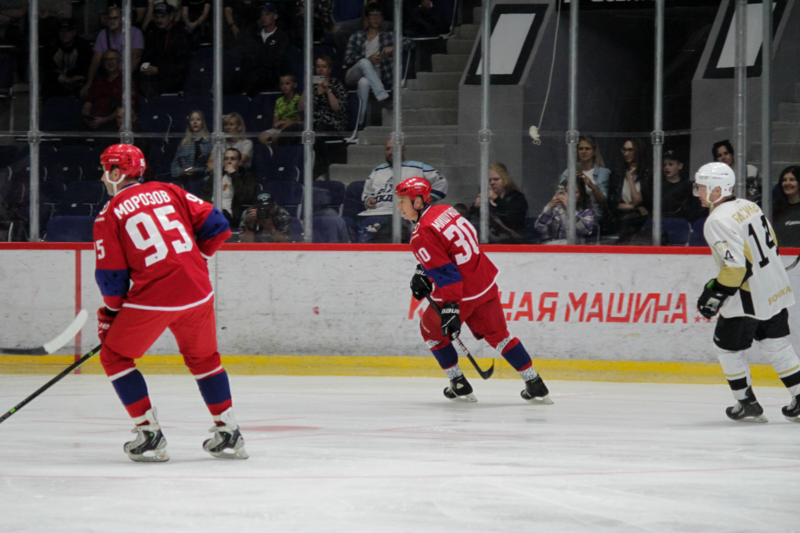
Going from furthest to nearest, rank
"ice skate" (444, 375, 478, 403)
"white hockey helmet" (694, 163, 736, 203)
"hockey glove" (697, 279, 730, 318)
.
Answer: "ice skate" (444, 375, 478, 403), "white hockey helmet" (694, 163, 736, 203), "hockey glove" (697, 279, 730, 318)

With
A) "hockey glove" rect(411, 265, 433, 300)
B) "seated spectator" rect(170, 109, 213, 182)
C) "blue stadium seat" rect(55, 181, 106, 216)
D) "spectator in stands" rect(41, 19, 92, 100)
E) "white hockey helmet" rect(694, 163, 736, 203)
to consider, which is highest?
"spectator in stands" rect(41, 19, 92, 100)

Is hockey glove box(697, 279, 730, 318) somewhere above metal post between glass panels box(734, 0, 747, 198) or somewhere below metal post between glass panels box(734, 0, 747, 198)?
below

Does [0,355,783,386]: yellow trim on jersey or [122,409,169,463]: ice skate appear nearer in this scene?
[122,409,169,463]: ice skate

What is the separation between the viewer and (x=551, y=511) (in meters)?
2.79

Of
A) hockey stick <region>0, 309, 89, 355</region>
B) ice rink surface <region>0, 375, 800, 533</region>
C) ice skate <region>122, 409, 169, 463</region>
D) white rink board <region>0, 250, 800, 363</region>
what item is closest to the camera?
ice rink surface <region>0, 375, 800, 533</region>

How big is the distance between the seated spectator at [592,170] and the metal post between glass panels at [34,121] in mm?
3946

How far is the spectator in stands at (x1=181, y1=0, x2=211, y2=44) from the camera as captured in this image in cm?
763

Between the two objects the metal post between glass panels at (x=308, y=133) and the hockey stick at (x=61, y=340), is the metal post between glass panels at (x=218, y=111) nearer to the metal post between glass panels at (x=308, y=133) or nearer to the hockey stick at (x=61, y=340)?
the metal post between glass panels at (x=308, y=133)

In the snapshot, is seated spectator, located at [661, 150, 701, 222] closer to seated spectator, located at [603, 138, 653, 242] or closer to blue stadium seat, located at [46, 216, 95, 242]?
seated spectator, located at [603, 138, 653, 242]

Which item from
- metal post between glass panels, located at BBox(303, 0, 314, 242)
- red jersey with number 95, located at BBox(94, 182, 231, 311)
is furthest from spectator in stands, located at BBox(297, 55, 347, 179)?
red jersey with number 95, located at BBox(94, 182, 231, 311)

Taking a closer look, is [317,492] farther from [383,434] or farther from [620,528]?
[383,434]

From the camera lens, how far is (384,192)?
7.15 metres

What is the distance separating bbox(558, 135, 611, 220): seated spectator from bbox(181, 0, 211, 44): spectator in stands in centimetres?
305

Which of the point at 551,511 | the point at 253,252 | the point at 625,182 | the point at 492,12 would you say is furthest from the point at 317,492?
the point at 492,12
